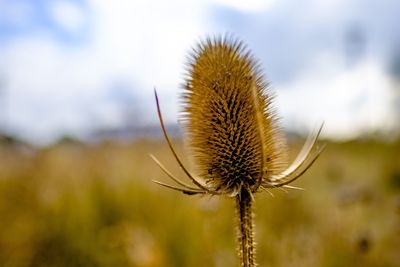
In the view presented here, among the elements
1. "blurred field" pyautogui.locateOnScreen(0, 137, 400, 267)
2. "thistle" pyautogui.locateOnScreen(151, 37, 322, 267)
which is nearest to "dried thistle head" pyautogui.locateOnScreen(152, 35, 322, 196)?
"thistle" pyautogui.locateOnScreen(151, 37, 322, 267)

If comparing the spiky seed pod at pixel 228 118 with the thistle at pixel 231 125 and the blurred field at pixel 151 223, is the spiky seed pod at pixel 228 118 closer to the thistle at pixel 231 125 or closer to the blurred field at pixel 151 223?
the thistle at pixel 231 125

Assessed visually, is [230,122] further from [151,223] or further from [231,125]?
[151,223]

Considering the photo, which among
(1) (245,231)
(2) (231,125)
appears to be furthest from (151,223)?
(1) (245,231)

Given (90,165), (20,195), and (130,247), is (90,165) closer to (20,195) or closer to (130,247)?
(20,195)

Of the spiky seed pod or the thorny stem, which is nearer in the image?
the thorny stem

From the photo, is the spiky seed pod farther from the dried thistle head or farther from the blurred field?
the blurred field

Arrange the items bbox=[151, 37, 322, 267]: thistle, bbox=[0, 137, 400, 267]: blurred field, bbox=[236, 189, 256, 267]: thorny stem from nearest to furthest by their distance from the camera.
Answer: bbox=[236, 189, 256, 267]: thorny stem
bbox=[151, 37, 322, 267]: thistle
bbox=[0, 137, 400, 267]: blurred field

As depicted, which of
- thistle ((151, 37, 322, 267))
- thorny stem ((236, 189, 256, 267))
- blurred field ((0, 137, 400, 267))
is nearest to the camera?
thorny stem ((236, 189, 256, 267))

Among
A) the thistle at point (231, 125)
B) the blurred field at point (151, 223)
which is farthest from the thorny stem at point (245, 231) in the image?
the blurred field at point (151, 223)

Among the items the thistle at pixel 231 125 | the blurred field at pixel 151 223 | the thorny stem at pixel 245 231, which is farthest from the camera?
the blurred field at pixel 151 223
